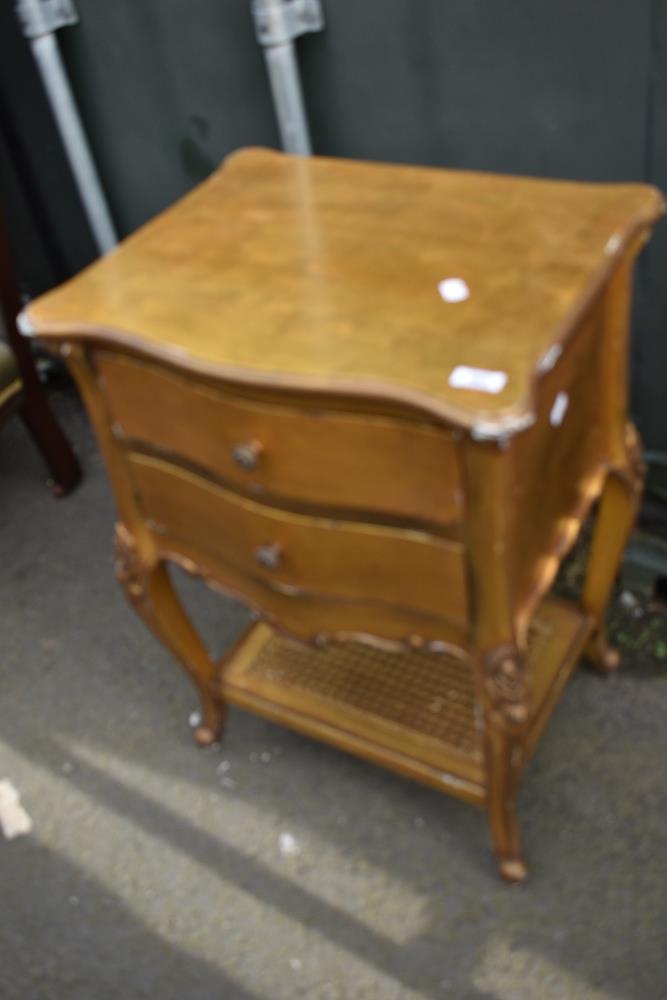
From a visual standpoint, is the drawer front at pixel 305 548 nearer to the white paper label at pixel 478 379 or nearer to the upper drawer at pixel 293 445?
the upper drawer at pixel 293 445

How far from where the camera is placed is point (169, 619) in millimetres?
1337

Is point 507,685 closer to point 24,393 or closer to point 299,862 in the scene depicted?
Result: point 299,862

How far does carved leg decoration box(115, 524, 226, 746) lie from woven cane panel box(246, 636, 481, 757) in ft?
0.26

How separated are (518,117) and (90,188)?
90cm

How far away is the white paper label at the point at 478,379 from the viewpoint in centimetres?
79

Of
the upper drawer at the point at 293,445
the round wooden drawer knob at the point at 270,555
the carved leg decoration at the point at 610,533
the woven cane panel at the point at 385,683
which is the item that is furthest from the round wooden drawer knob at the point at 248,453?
the woven cane panel at the point at 385,683

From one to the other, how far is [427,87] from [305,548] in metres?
0.80

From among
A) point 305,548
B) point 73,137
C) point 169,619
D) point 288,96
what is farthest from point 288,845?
point 73,137

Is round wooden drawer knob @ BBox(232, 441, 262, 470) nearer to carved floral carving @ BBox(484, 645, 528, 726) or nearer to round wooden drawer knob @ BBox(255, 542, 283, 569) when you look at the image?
round wooden drawer knob @ BBox(255, 542, 283, 569)

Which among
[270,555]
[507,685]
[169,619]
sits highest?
[270,555]

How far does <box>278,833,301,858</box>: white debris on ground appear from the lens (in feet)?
4.63

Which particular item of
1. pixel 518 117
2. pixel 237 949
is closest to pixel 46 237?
pixel 518 117

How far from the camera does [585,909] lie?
128 cm

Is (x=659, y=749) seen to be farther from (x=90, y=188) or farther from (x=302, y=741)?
(x=90, y=188)
